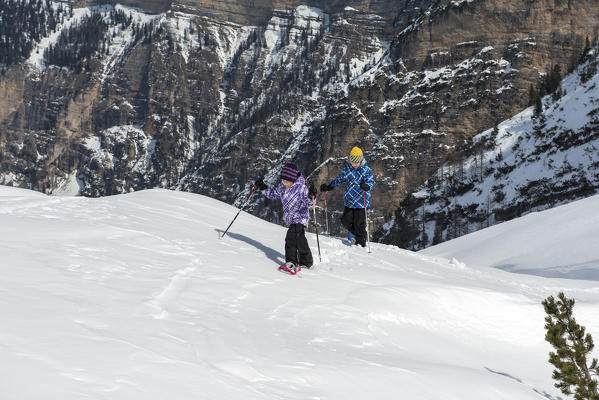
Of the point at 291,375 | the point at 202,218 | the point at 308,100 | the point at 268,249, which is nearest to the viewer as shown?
the point at 291,375

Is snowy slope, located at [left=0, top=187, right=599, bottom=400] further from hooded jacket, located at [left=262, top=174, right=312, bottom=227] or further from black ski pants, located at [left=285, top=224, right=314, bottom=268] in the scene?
hooded jacket, located at [left=262, top=174, right=312, bottom=227]

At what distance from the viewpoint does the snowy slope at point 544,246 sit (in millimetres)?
14422

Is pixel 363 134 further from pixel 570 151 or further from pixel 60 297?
pixel 60 297

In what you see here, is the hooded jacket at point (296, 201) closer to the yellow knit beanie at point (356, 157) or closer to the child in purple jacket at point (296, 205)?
the child in purple jacket at point (296, 205)

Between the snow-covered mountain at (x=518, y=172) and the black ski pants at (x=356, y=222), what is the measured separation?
4220cm

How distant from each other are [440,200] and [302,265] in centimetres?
6731

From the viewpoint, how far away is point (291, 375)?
13.6 feet

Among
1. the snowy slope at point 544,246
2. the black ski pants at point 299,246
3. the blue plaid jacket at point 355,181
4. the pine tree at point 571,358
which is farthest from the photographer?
the snowy slope at point 544,246

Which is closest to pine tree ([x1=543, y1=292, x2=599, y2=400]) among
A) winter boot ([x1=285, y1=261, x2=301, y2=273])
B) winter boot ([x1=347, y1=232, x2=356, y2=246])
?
winter boot ([x1=285, y1=261, x2=301, y2=273])

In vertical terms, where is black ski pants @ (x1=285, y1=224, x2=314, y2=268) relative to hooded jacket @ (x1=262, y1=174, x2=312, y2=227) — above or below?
below

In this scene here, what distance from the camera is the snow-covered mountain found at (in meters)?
53.6

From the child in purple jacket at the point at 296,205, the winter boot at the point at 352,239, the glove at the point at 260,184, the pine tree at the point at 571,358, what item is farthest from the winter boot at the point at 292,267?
the winter boot at the point at 352,239

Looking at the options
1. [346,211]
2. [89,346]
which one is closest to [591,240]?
[346,211]

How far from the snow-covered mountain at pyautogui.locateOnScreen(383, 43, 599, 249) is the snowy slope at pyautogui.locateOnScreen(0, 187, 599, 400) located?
1872 inches
